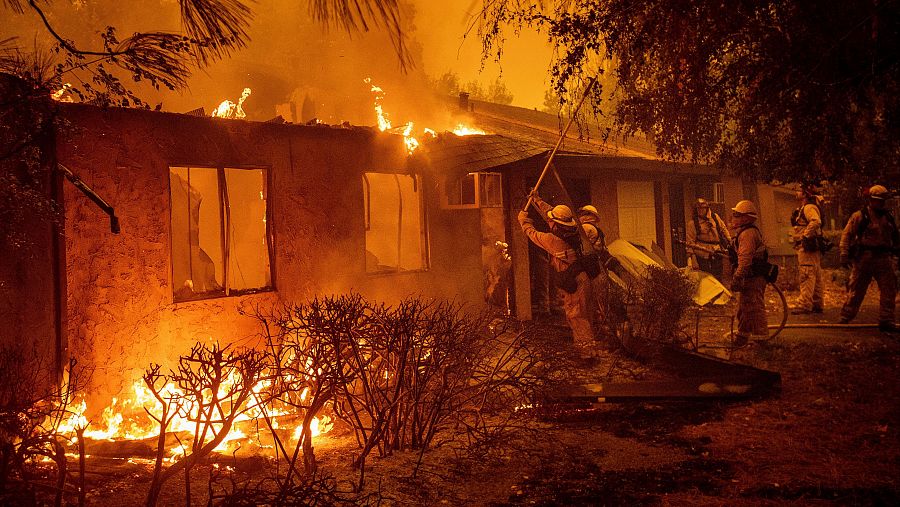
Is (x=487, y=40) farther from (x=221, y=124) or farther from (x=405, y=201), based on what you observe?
(x=405, y=201)

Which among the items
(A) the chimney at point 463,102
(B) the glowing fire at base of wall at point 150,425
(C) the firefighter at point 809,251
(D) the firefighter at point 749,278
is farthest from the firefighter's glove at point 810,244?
(B) the glowing fire at base of wall at point 150,425

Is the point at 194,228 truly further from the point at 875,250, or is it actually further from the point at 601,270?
the point at 875,250

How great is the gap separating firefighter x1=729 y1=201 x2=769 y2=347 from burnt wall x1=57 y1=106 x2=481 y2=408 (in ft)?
16.3

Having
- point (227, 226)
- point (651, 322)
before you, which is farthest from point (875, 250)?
point (227, 226)

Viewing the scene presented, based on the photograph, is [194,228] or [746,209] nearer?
[746,209]

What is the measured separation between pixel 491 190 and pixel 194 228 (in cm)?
485

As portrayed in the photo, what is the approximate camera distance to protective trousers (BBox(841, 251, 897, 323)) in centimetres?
1009

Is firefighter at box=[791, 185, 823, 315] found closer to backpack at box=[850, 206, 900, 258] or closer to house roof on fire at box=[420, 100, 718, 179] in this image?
A: backpack at box=[850, 206, 900, 258]

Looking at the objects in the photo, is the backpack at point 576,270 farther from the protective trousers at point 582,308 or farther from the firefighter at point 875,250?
the firefighter at point 875,250

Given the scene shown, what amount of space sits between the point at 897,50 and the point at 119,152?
7129 millimetres

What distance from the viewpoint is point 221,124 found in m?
7.45

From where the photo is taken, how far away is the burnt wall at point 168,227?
6.46 meters

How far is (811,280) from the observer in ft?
40.7

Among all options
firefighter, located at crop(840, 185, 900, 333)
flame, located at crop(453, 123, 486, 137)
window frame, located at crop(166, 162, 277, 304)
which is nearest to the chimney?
flame, located at crop(453, 123, 486, 137)
